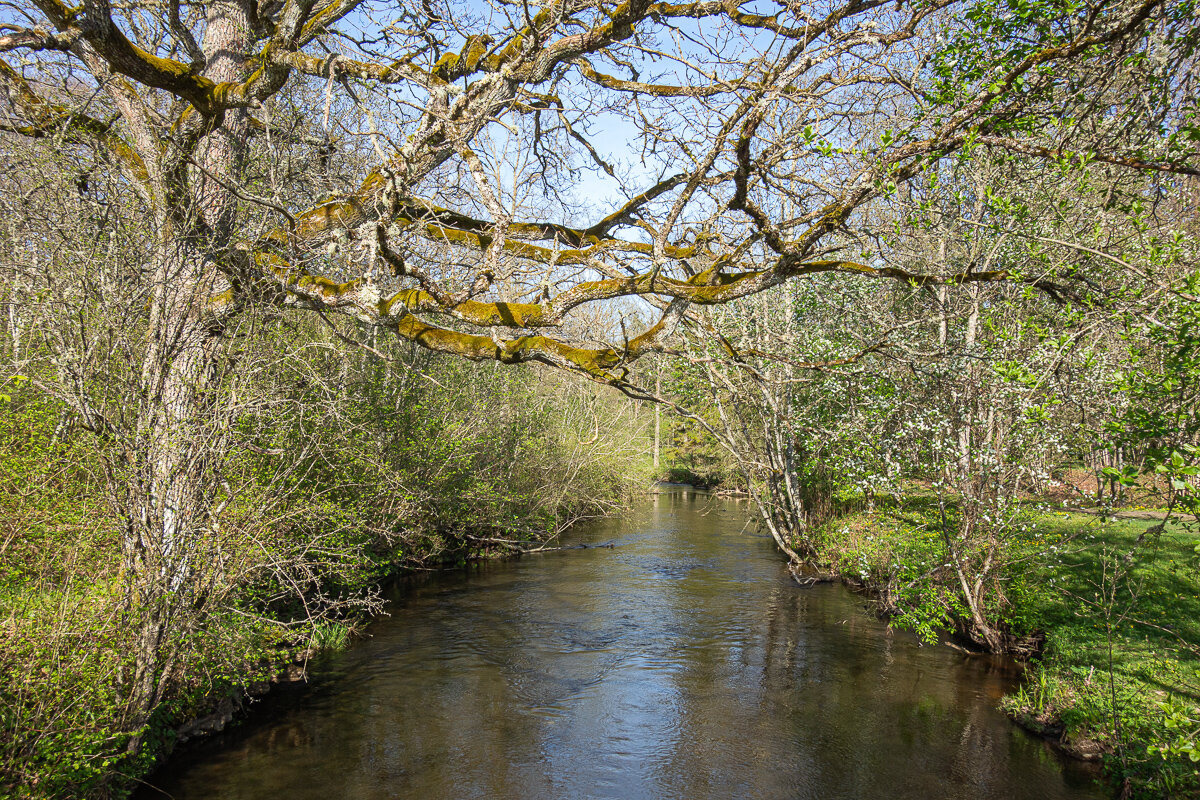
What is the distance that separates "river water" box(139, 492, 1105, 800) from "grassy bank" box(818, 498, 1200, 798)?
502 mm

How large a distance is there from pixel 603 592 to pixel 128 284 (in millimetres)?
10015

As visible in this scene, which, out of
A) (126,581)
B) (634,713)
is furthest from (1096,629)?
(126,581)

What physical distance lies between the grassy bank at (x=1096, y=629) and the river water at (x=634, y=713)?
502mm

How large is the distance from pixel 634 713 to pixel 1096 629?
5.54 meters

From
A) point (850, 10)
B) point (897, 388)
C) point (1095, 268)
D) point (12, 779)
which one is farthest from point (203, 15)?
point (1095, 268)

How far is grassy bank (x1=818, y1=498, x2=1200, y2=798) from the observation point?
6516 millimetres

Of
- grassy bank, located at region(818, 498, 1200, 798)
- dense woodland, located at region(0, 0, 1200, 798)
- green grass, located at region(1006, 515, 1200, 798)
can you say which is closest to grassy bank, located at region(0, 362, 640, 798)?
dense woodland, located at region(0, 0, 1200, 798)

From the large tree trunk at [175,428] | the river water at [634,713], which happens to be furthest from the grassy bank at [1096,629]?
the large tree trunk at [175,428]

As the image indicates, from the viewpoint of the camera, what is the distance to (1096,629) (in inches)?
324

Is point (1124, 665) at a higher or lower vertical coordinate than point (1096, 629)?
lower

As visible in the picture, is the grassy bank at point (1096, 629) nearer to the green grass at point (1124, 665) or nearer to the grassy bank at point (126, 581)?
the green grass at point (1124, 665)

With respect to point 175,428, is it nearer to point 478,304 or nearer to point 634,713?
point 478,304

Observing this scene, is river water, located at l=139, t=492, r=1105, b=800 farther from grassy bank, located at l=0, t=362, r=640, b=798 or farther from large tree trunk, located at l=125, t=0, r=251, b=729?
large tree trunk, located at l=125, t=0, r=251, b=729

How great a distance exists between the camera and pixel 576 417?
72.1ft
